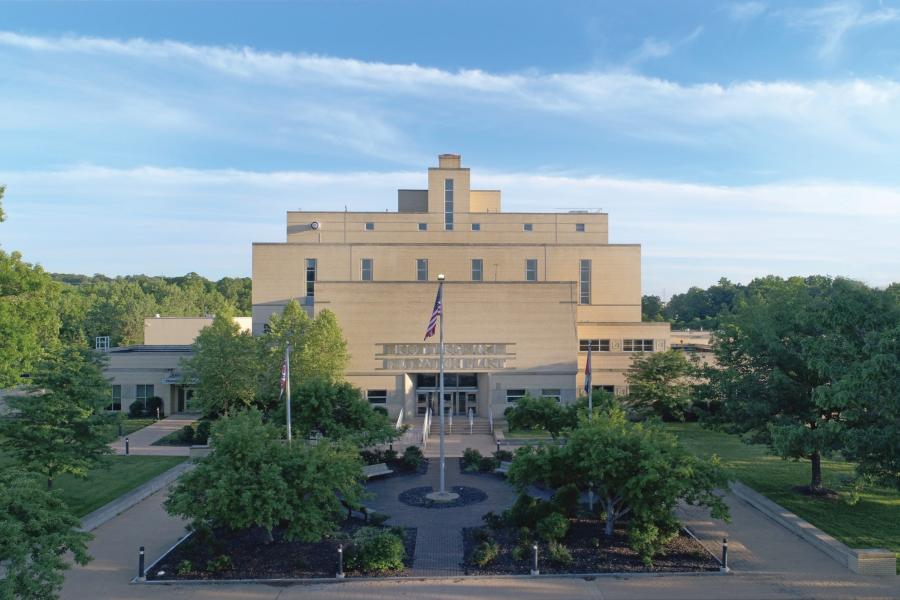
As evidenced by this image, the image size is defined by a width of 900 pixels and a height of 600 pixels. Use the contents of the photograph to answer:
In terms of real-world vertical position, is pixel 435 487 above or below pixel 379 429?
below

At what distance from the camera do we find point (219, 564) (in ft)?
57.5

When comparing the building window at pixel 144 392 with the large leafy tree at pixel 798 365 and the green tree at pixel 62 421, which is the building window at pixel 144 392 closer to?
the green tree at pixel 62 421

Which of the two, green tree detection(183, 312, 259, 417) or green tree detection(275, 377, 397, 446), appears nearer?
green tree detection(275, 377, 397, 446)

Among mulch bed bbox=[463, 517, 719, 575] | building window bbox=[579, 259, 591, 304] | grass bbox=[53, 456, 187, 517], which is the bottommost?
grass bbox=[53, 456, 187, 517]

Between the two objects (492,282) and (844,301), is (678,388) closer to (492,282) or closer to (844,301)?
(492,282)

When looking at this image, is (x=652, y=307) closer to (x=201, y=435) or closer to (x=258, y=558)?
(x=201, y=435)

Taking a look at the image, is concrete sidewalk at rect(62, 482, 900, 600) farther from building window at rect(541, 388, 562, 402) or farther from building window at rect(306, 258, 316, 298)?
building window at rect(306, 258, 316, 298)

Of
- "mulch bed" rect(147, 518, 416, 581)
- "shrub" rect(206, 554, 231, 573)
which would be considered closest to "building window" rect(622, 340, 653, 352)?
"mulch bed" rect(147, 518, 416, 581)

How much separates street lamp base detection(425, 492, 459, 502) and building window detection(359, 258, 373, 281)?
84.9ft

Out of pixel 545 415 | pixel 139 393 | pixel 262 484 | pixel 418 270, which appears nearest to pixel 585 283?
pixel 418 270

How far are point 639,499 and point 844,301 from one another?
754 cm

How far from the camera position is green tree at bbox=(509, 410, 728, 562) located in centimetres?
1794

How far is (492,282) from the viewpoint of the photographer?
4519cm

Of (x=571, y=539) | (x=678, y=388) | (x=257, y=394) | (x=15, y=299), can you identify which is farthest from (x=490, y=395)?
(x=15, y=299)
